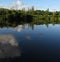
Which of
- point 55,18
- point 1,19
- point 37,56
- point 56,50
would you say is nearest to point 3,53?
point 37,56

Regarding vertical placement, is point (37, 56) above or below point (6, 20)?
above

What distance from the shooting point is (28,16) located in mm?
78000

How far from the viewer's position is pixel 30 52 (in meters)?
19.0

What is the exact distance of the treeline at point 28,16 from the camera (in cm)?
6481

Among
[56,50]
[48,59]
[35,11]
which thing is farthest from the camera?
[35,11]

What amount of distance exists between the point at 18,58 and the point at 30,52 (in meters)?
2.40

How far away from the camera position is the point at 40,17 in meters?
80.3

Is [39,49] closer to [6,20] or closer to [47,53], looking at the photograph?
[47,53]

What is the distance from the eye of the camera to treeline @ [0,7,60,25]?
213 ft

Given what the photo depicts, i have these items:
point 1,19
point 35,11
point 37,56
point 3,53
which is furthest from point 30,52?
point 35,11

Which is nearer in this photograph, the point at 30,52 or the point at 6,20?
the point at 30,52

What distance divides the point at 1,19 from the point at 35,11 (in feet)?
91.6

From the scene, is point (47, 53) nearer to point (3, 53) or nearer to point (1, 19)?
point (3, 53)

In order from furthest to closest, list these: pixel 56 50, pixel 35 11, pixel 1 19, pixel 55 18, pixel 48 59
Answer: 1. pixel 35 11
2. pixel 55 18
3. pixel 1 19
4. pixel 56 50
5. pixel 48 59
